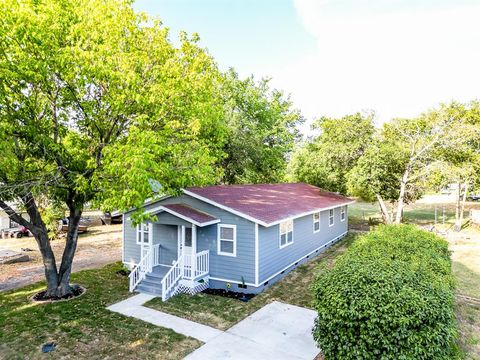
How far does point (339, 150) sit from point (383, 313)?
69.2 ft

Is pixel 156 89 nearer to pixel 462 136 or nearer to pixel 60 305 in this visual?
pixel 60 305

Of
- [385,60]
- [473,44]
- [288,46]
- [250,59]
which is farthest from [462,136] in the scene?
[250,59]

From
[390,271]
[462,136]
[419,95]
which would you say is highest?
[419,95]

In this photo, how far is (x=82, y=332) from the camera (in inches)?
339

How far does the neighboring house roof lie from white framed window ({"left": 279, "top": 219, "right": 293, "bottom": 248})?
3288 millimetres

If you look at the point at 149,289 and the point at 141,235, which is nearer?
the point at 149,289

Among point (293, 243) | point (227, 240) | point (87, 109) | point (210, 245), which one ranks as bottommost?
point (293, 243)

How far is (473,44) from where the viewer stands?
18.2 metres

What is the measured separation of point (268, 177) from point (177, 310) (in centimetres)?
1886

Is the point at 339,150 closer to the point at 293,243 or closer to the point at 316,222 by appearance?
the point at 316,222

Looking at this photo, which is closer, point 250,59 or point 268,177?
point 250,59

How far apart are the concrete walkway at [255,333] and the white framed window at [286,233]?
352cm

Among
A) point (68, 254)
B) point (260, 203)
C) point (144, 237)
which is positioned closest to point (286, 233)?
point (260, 203)

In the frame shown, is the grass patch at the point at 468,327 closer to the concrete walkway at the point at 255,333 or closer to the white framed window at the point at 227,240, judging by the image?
the concrete walkway at the point at 255,333
